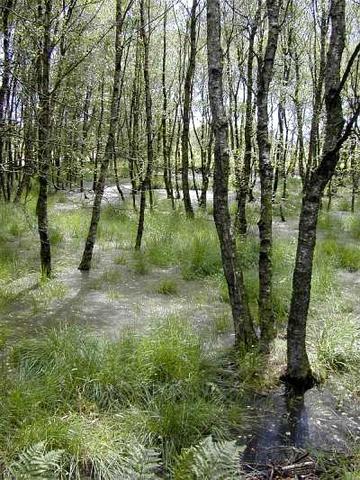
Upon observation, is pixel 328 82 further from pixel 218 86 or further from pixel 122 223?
pixel 122 223

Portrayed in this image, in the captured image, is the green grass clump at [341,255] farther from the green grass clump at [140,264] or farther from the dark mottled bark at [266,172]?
the dark mottled bark at [266,172]

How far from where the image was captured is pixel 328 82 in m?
4.19

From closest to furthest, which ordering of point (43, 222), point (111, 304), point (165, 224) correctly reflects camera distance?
1. point (111, 304)
2. point (43, 222)
3. point (165, 224)

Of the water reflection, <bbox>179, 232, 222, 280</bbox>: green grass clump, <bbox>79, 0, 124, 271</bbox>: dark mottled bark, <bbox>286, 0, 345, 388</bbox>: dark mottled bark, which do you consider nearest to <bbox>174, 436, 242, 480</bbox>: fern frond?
the water reflection

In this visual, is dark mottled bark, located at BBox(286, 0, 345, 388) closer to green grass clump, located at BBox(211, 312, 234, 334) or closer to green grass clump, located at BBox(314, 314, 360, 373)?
green grass clump, located at BBox(314, 314, 360, 373)

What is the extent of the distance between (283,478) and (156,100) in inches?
773

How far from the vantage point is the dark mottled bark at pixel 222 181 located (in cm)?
487

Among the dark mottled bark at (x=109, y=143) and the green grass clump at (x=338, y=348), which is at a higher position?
the dark mottled bark at (x=109, y=143)

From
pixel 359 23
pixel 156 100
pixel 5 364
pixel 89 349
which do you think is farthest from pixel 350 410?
pixel 156 100

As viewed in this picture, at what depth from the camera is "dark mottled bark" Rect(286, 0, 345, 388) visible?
417 cm

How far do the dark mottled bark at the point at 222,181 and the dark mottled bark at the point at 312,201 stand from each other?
2.33 feet

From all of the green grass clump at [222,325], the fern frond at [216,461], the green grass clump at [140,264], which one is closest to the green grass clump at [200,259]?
the green grass clump at [140,264]

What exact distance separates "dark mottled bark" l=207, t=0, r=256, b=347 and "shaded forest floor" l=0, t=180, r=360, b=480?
1.47 ft

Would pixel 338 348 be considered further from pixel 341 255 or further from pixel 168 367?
pixel 341 255
